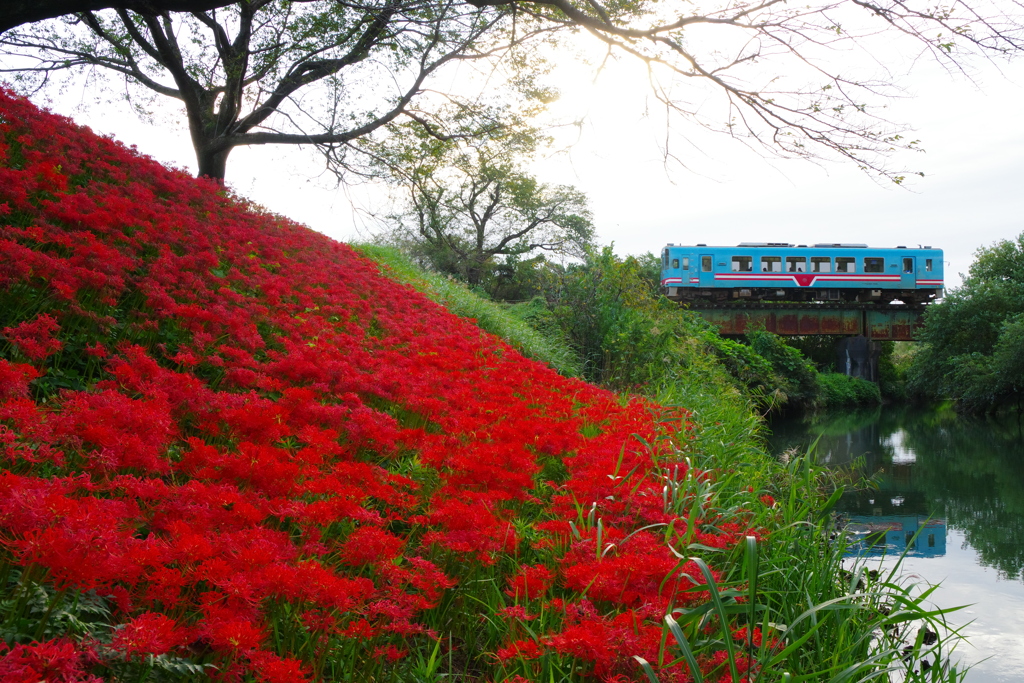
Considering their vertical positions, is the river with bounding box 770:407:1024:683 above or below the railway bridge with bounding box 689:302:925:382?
below

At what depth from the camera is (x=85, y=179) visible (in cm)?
561

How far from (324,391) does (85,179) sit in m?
3.67

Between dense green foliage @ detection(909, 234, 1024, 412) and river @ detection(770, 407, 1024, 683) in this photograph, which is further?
dense green foliage @ detection(909, 234, 1024, 412)

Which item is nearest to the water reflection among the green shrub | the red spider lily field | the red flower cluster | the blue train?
the red spider lily field

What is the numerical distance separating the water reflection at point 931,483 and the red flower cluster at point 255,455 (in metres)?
1.54

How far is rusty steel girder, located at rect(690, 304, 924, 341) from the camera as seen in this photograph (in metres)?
23.8

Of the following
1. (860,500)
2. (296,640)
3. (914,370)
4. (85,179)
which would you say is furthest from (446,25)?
(914,370)

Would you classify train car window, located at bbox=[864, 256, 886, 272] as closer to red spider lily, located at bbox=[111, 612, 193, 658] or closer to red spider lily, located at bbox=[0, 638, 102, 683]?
red spider lily, located at bbox=[111, 612, 193, 658]

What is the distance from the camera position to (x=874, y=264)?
25.2 m

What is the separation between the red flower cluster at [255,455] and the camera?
5.45ft

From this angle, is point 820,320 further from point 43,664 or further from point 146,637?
point 43,664

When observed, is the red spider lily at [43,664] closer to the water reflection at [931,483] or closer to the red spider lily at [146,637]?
the red spider lily at [146,637]

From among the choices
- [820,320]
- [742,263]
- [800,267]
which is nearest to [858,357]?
[820,320]

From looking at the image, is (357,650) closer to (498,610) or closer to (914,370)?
(498,610)
